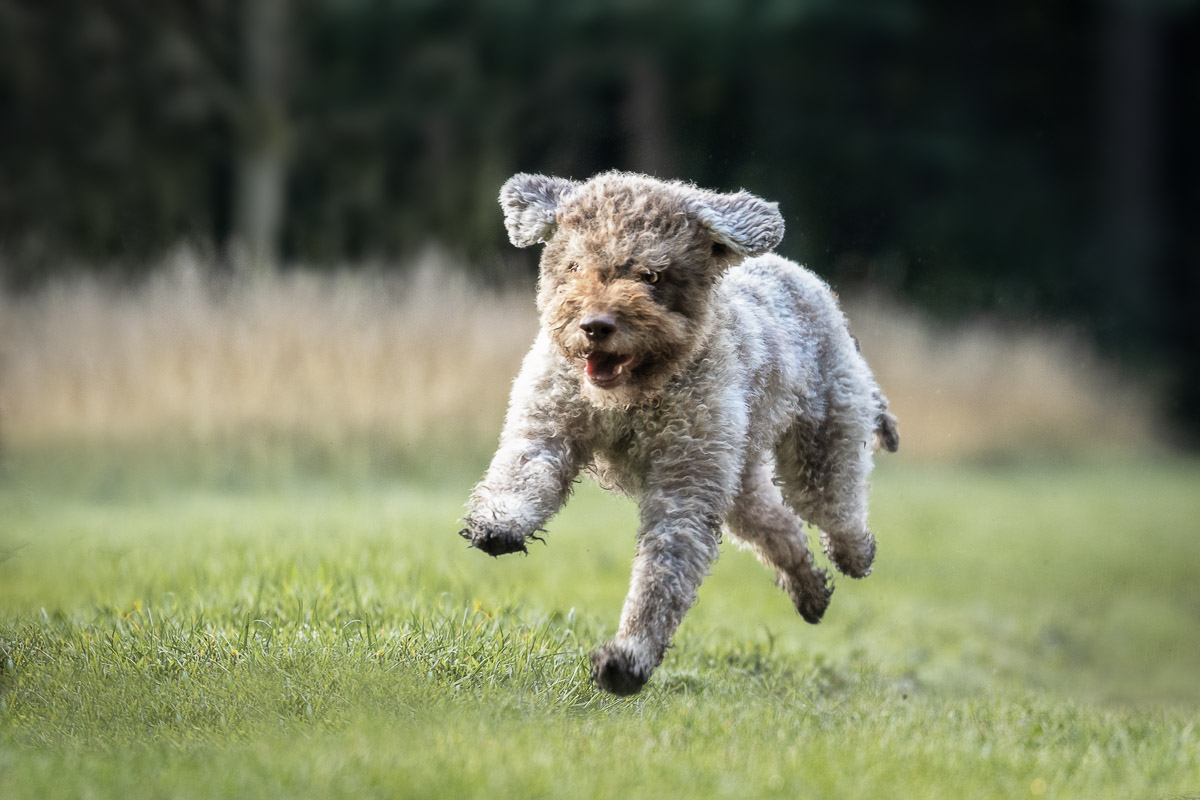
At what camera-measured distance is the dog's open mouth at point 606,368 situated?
444cm

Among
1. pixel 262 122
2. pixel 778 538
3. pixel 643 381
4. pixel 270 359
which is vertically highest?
pixel 643 381

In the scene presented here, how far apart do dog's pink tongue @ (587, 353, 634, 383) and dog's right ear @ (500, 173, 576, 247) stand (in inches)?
22.2

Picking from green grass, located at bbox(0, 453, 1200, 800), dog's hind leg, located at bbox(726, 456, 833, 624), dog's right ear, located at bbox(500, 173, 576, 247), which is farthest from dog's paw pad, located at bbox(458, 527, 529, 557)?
dog's hind leg, located at bbox(726, 456, 833, 624)

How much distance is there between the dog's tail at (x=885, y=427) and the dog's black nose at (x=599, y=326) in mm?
2304

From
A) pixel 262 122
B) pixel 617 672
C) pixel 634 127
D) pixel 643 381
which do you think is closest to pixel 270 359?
pixel 634 127

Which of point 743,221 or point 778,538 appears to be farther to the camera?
point 778,538

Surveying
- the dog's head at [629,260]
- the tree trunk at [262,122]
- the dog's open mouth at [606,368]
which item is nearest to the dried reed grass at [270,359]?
the tree trunk at [262,122]

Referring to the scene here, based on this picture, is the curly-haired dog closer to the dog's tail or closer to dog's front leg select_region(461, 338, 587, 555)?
dog's front leg select_region(461, 338, 587, 555)

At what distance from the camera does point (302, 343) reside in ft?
38.5

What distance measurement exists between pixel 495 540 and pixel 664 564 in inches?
24.1

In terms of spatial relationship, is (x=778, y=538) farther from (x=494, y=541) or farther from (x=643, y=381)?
(x=494, y=541)

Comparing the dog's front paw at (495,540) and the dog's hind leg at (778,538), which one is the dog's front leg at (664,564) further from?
the dog's hind leg at (778,538)

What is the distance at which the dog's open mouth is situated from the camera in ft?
14.6

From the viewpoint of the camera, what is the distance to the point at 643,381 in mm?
4609
